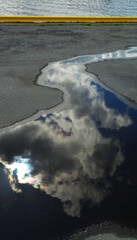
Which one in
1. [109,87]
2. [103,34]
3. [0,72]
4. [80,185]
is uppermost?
[103,34]

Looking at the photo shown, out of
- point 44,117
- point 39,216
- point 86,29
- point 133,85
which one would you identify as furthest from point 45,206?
point 86,29

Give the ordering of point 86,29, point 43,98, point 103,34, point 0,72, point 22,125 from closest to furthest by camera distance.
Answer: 1. point 22,125
2. point 43,98
3. point 0,72
4. point 103,34
5. point 86,29

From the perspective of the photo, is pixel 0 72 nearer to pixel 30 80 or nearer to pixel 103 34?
pixel 30 80

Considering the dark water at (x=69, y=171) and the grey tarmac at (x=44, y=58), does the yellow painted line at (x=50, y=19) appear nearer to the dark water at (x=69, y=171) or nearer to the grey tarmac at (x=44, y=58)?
the grey tarmac at (x=44, y=58)

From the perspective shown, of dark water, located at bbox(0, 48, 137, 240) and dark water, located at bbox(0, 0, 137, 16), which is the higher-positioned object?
dark water, located at bbox(0, 0, 137, 16)

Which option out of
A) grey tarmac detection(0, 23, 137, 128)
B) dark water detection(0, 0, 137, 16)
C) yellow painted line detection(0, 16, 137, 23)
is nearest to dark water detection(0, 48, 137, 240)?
grey tarmac detection(0, 23, 137, 128)

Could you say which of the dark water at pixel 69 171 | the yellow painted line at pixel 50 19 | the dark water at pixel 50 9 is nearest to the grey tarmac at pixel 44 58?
the dark water at pixel 69 171

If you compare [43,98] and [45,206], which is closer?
[45,206]

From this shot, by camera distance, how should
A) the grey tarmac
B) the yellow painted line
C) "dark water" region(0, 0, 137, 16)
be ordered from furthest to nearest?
"dark water" region(0, 0, 137, 16), the yellow painted line, the grey tarmac

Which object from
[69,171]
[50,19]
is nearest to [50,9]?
[50,19]

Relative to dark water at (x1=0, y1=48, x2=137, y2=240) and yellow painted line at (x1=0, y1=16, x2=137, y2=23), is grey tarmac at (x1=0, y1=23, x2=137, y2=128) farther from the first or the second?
yellow painted line at (x1=0, y1=16, x2=137, y2=23)
